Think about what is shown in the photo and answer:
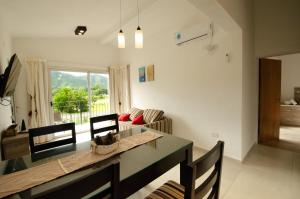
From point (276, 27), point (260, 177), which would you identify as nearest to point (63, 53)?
point (276, 27)

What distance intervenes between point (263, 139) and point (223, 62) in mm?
2155

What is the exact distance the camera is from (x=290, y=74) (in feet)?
17.1

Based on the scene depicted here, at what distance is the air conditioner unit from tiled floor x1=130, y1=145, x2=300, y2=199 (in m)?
2.33

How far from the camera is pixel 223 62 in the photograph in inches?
115

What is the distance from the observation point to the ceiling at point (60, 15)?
257cm

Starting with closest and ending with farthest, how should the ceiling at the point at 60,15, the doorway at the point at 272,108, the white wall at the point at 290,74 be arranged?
the ceiling at the point at 60,15, the doorway at the point at 272,108, the white wall at the point at 290,74

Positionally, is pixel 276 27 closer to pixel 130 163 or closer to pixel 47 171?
pixel 130 163

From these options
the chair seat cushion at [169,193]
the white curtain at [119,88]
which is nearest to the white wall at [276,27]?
the chair seat cushion at [169,193]

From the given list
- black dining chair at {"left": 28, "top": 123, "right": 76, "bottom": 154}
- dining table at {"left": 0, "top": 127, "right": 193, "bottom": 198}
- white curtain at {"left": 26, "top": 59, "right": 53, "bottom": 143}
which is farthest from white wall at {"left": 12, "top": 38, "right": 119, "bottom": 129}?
dining table at {"left": 0, "top": 127, "right": 193, "bottom": 198}

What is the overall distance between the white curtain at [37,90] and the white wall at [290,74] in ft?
22.7

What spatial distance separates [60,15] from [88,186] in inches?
131

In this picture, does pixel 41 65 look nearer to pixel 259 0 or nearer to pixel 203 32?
pixel 203 32

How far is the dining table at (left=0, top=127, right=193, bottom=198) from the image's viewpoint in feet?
3.26

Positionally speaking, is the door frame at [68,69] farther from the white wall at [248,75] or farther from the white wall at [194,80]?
the white wall at [248,75]
